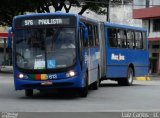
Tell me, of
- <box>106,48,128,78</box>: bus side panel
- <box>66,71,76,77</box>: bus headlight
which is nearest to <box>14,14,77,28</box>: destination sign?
<box>66,71,76,77</box>: bus headlight

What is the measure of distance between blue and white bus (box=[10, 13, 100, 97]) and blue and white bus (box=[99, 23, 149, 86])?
655cm

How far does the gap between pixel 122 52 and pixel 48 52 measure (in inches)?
375

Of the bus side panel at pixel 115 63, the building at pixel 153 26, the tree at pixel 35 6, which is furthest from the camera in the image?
the building at pixel 153 26

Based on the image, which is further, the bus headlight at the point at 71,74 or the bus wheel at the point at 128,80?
the bus wheel at the point at 128,80

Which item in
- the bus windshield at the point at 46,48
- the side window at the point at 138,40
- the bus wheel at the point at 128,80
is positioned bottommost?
the bus wheel at the point at 128,80

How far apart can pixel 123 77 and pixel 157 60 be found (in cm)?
3435

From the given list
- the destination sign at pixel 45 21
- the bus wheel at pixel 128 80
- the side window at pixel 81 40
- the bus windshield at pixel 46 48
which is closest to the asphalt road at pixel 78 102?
the bus windshield at pixel 46 48

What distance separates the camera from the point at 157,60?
63.1 meters

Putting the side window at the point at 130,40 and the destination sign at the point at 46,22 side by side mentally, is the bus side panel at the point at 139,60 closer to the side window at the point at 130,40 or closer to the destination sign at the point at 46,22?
the side window at the point at 130,40

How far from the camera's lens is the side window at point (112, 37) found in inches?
1088

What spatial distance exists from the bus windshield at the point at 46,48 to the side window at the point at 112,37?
781cm

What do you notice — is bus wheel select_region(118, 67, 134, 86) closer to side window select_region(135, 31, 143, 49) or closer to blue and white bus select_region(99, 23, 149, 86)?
blue and white bus select_region(99, 23, 149, 86)

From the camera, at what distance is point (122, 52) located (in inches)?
1134

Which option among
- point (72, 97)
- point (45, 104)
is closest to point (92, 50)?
point (72, 97)
